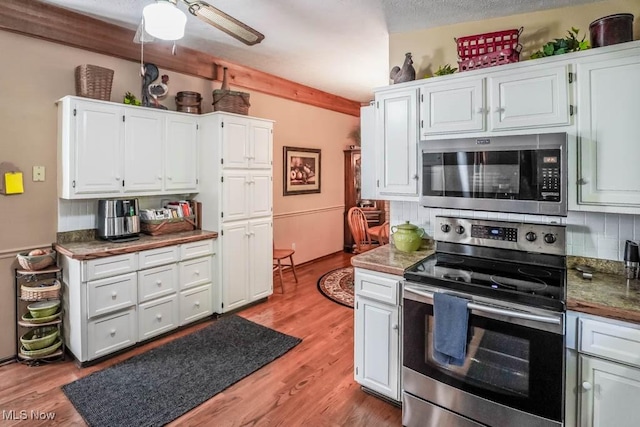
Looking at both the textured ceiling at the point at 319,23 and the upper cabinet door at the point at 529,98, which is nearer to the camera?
the upper cabinet door at the point at 529,98

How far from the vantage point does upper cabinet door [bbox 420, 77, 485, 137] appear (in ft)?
7.47

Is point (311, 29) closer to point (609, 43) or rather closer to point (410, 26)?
point (410, 26)

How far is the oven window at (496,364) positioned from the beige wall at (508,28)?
6.23 feet

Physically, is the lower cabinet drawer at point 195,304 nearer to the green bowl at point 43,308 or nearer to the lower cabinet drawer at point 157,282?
the lower cabinet drawer at point 157,282

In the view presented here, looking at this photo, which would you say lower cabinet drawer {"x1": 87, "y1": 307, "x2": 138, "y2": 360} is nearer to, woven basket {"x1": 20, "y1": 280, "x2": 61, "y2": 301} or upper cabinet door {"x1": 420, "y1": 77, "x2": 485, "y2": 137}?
woven basket {"x1": 20, "y1": 280, "x2": 61, "y2": 301}

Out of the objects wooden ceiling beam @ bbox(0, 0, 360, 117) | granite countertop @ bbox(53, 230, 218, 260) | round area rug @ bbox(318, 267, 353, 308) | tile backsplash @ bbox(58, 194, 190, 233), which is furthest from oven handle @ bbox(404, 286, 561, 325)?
wooden ceiling beam @ bbox(0, 0, 360, 117)

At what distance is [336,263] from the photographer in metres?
5.88

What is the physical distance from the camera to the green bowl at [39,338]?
107 inches

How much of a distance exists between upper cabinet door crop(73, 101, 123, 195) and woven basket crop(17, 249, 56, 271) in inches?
21.4

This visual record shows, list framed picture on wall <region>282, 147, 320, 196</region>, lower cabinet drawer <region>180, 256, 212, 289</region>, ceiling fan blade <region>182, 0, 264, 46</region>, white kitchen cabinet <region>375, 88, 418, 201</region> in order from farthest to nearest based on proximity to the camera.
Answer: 1. framed picture on wall <region>282, 147, 320, 196</region>
2. lower cabinet drawer <region>180, 256, 212, 289</region>
3. white kitchen cabinet <region>375, 88, 418, 201</region>
4. ceiling fan blade <region>182, 0, 264, 46</region>

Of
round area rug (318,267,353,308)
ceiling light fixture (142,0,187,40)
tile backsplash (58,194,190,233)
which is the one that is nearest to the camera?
ceiling light fixture (142,0,187,40)

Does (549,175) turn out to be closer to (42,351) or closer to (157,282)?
(157,282)

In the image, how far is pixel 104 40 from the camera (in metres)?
3.13

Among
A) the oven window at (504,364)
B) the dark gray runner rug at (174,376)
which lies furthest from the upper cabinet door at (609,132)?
the dark gray runner rug at (174,376)
